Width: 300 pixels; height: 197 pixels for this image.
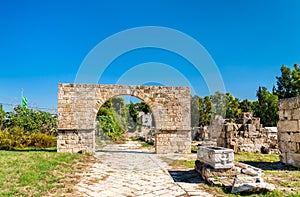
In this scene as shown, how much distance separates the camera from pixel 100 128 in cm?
2019

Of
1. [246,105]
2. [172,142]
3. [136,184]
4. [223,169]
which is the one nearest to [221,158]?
[223,169]

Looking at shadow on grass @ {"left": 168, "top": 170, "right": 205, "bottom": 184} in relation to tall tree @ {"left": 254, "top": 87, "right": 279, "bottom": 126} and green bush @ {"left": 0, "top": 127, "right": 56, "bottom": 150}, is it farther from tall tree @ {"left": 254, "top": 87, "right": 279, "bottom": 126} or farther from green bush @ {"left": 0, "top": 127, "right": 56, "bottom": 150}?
tall tree @ {"left": 254, "top": 87, "right": 279, "bottom": 126}

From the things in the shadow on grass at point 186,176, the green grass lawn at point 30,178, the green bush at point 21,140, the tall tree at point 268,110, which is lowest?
the shadow on grass at point 186,176

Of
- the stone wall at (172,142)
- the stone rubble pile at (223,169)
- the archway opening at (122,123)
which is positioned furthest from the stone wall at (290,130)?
the archway opening at (122,123)

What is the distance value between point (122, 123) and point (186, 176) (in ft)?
89.6

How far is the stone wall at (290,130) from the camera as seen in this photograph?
7.44 metres

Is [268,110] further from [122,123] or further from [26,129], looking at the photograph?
[26,129]

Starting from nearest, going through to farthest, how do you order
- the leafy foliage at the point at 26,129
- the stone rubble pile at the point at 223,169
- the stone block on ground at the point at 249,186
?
the stone block on ground at the point at 249,186, the stone rubble pile at the point at 223,169, the leafy foliage at the point at 26,129

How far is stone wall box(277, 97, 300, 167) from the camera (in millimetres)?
7441

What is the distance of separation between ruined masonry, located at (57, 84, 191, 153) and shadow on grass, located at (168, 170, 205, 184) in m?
5.20

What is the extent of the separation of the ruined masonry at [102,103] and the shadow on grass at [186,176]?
17.1 ft

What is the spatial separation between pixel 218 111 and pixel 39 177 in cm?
3197

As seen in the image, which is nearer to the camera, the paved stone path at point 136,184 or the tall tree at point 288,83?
the paved stone path at point 136,184

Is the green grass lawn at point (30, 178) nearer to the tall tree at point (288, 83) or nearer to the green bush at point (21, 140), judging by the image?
the green bush at point (21, 140)
